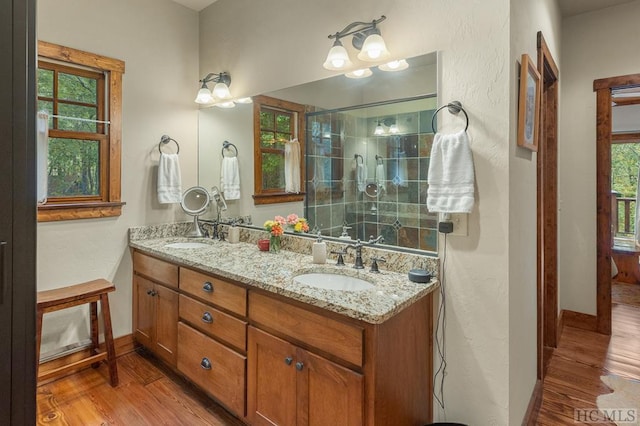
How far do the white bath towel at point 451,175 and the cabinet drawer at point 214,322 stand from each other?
3.68ft

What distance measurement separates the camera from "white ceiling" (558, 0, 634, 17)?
9.20ft

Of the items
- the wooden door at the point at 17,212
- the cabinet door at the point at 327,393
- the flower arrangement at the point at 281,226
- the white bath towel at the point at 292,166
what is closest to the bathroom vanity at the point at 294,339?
the cabinet door at the point at 327,393

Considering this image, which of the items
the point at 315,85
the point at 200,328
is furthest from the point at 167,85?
the point at 200,328

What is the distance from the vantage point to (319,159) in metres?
2.28

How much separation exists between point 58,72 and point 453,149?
259 cm

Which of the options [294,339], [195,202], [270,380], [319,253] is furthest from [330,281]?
[195,202]

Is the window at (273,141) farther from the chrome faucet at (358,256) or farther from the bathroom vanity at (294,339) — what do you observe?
the chrome faucet at (358,256)

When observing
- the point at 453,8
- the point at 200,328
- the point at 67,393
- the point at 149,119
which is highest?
the point at 453,8

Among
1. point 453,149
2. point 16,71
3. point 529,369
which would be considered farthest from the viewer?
point 529,369

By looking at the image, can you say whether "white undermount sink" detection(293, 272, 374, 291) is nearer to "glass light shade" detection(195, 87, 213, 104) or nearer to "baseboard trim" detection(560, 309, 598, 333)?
"glass light shade" detection(195, 87, 213, 104)

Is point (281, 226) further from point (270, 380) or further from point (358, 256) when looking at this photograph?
point (270, 380)

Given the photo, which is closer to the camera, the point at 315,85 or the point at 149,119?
the point at 315,85

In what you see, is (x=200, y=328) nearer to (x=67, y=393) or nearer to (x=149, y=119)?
(x=67, y=393)

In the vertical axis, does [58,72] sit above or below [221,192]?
above
